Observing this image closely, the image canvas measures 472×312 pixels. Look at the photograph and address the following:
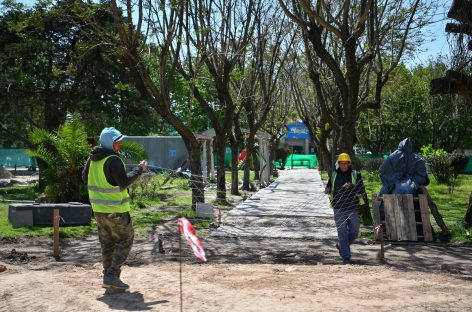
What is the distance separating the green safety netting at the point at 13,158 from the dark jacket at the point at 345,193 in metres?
48.4

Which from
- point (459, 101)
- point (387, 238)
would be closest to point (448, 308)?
point (387, 238)

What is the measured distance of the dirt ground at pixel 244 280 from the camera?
589cm

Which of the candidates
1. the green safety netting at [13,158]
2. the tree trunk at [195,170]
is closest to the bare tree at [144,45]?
the tree trunk at [195,170]

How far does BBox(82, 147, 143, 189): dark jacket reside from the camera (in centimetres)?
641

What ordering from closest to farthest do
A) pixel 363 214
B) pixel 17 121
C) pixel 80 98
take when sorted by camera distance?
1. pixel 363 214
2. pixel 80 98
3. pixel 17 121

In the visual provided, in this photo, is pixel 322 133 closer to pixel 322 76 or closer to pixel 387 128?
pixel 322 76

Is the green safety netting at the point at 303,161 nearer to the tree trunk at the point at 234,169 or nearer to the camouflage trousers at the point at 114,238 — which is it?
the tree trunk at the point at 234,169

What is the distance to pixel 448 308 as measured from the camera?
18.7ft

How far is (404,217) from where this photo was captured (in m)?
11.0

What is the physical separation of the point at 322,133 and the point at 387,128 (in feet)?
68.5

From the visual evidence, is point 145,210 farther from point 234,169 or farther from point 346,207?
point 346,207

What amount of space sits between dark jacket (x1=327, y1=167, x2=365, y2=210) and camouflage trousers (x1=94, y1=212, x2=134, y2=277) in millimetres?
3370

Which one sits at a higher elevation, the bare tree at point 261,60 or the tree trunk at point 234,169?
the bare tree at point 261,60

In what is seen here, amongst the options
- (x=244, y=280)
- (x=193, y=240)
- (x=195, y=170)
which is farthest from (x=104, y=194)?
(x=195, y=170)
